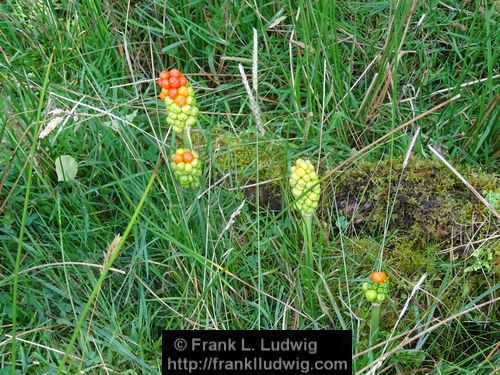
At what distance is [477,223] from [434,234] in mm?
121

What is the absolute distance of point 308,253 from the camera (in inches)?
67.7

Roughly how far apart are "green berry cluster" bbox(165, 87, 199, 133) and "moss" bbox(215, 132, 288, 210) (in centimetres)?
20

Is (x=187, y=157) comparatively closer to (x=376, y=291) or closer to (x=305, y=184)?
(x=305, y=184)

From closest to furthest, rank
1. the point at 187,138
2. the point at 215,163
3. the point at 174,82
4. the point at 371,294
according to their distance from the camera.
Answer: the point at 371,294
the point at 174,82
the point at 187,138
the point at 215,163

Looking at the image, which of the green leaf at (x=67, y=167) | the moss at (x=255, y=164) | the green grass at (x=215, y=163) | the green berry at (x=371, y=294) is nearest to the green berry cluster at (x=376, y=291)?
the green berry at (x=371, y=294)

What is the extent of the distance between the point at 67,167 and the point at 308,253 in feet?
2.52

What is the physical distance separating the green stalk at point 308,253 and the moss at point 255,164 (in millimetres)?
293

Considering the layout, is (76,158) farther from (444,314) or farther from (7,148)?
(444,314)

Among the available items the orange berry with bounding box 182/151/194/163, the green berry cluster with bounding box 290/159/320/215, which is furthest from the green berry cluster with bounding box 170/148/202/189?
the green berry cluster with bounding box 290/159/320/215

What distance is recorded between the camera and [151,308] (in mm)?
1825

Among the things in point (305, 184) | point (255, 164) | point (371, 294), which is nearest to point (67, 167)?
point (255, 164)

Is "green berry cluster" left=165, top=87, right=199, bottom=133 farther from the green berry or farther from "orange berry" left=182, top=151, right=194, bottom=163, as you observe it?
the green berry

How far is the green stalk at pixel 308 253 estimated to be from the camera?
166cm

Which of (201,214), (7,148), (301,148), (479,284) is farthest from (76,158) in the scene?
(479,284)
